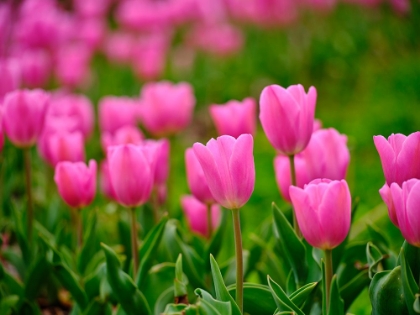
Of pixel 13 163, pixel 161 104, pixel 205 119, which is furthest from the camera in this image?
pixel 205 119

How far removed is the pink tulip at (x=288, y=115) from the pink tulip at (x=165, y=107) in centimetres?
61

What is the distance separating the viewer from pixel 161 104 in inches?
62.7

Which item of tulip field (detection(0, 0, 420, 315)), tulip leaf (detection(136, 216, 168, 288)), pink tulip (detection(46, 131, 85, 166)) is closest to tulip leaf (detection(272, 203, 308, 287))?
tulip field (detection(0, 0, 420, 315))

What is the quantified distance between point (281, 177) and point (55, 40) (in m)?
1.83

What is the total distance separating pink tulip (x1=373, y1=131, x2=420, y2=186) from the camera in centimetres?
86

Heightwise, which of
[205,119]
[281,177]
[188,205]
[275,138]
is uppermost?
[275,138]

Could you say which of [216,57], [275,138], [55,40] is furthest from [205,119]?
[275,138]

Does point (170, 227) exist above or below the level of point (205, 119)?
above

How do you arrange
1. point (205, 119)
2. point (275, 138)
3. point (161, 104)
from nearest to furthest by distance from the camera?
point (275, 138)
point (161, 104)
point (205, 119)

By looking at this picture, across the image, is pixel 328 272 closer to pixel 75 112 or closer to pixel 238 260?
pixel 238 260

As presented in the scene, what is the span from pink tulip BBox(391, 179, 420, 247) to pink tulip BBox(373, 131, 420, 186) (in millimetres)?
81

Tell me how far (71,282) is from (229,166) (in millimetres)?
513

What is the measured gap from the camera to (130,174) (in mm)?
1075

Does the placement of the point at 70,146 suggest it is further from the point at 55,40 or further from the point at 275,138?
the point at 55,40
